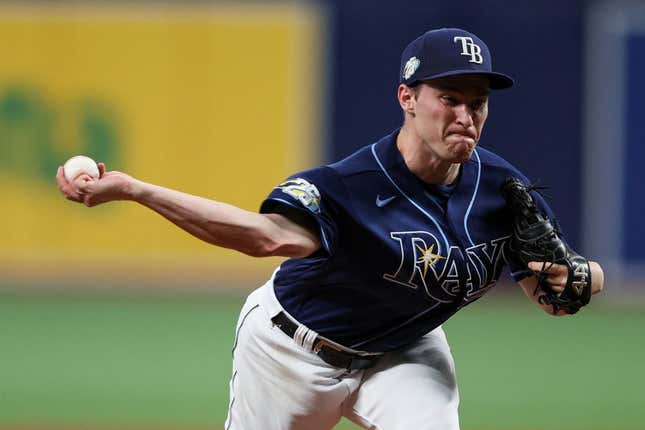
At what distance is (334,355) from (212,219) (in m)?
0.93

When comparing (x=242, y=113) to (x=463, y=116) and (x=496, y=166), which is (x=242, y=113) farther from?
(x=463, y=116)

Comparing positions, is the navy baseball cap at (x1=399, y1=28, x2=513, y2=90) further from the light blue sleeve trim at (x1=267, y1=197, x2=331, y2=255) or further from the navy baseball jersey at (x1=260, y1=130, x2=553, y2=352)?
the light blue sleeve trim at (x1=267, y1=197, x2=331, y2=255)

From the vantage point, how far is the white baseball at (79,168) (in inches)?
141

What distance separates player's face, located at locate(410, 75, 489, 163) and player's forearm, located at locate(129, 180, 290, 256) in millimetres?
675

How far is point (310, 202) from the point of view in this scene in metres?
3.89

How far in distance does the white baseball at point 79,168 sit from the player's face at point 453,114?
1164 millimetres

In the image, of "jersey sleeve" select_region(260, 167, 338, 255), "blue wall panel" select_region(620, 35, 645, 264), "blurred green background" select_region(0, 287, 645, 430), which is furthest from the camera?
"blue wall panel" select_region(620, 35, 645, 264)

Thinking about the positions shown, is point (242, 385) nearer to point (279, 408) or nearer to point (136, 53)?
point (279, 408)

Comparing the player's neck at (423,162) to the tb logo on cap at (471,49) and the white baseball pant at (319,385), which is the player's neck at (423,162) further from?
the white baseball pant at (319,385)

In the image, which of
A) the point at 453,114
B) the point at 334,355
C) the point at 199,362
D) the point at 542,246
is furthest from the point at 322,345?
the point at 199,362

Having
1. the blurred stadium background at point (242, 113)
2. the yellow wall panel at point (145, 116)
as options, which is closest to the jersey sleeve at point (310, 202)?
the blurred stadium background at point (242, 113)

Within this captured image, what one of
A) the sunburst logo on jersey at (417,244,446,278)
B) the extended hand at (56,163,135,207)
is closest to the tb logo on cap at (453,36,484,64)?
the sunburst logo on jersey at (417,244,446,278)

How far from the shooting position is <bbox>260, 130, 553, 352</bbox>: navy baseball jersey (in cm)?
403

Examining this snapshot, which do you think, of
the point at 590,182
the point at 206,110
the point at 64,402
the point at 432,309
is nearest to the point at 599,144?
the point at 590,182
